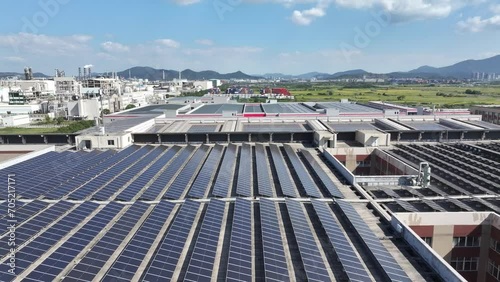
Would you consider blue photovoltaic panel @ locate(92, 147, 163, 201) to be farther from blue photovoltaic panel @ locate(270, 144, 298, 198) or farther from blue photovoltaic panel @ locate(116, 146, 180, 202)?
blue photovoltaic panel @ locate(270, 144, 298, 198)

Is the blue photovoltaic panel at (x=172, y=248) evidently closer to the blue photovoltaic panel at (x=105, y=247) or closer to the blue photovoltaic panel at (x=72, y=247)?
the blue photovoltaic panel at (x=105, y=247)

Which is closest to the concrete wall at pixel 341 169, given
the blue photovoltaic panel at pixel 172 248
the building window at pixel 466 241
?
the building window at pixel 466 241

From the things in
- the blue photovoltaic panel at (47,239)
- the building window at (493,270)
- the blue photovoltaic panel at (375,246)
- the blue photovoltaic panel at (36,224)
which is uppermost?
the blue photovoltaic panel at (36,224)

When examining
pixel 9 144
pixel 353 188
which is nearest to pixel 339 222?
pixel 353 188

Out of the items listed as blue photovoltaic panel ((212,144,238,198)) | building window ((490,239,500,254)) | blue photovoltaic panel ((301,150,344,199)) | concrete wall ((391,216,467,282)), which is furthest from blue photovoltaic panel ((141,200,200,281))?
building window ((490,239,500,254))

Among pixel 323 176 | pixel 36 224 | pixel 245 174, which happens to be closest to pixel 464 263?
pixel 323 176
